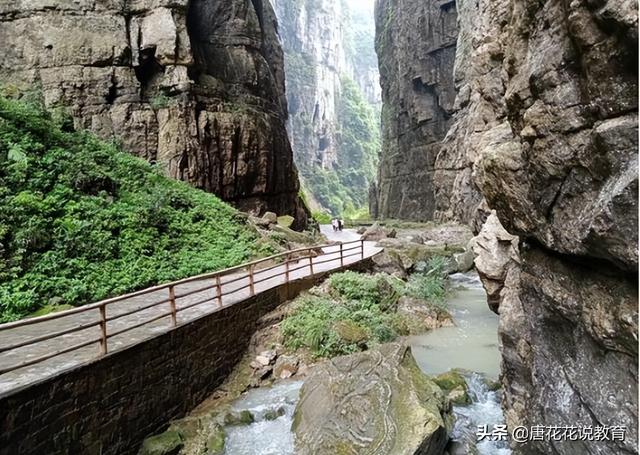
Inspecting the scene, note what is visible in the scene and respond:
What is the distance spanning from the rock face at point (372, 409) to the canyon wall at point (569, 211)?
1.27 m

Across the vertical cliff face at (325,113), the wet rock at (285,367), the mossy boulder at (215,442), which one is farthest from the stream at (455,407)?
the vertical cliff face at (325,113)

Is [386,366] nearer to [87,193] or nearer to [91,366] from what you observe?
[91,366]

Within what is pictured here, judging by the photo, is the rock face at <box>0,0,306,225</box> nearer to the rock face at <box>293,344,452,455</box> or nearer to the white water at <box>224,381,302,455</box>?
the white water at <box>224,381,302,455</box>

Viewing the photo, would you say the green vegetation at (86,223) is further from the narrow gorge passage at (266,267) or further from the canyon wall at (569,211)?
the canyon wall at (569,211)

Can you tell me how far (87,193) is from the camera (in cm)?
1270

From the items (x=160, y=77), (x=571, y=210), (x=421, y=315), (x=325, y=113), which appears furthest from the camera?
(x=325, y=113)

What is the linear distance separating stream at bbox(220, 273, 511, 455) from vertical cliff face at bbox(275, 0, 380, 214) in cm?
6480

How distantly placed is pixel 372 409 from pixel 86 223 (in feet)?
30.7

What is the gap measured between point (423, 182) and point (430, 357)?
38.2 meters

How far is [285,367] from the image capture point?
30.7 feet

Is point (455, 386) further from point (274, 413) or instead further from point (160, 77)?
point (160, 77)

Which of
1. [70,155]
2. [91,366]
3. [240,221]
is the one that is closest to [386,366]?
[91,366]

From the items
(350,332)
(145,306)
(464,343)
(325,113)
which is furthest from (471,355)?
(325,113)

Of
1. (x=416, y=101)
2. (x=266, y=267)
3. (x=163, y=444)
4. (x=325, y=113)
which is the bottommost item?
(x=163, y=444)
